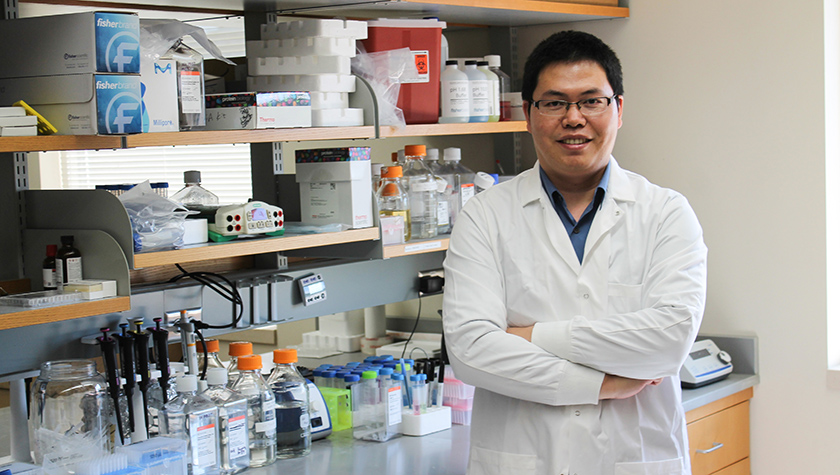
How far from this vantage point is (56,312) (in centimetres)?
180

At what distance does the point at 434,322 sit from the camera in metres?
3.60

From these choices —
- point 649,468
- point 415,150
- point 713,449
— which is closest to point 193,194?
point 415,150

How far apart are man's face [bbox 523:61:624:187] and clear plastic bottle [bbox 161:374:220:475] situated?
975 millimetres

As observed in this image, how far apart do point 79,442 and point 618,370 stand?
1166mm

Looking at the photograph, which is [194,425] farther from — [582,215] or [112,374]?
[582,215]

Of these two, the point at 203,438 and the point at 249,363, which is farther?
the point at 249,363

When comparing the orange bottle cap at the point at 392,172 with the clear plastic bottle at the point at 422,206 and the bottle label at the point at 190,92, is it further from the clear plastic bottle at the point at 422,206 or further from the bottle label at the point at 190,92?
the bottle label at the point at 190,92

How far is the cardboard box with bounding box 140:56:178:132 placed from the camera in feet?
6.24

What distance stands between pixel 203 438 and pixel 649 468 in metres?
1.00

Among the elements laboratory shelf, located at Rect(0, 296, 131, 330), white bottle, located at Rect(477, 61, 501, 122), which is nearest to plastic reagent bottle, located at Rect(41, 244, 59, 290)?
laboratory shelf, located at Rect(0, 296, 131, 330)

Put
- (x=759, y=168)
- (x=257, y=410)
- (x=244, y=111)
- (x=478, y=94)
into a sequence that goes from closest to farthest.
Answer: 1. (x=244, y=111)
2. (x=257, y=410)
3. (x=478, y=94)
4. (x=759, y=168)

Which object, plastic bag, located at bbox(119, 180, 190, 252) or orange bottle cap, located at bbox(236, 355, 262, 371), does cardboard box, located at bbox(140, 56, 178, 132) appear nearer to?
plastic bag, located at bbox(119, 180, 190, 252)

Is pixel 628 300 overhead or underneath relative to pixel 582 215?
underneath

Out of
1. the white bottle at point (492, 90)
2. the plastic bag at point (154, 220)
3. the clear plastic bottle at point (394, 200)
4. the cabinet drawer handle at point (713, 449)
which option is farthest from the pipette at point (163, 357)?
the cabinet drawer handle at point (713, 449)
